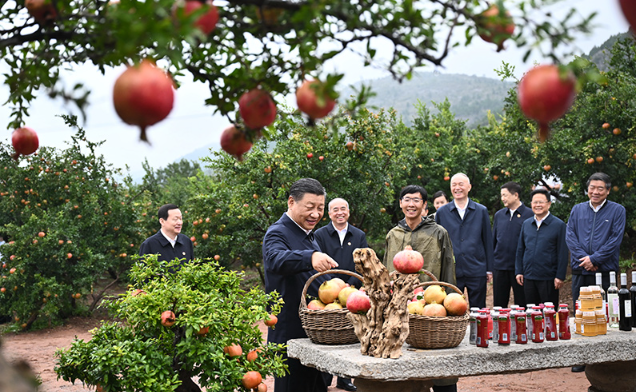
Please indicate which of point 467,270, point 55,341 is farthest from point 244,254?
point 467,270

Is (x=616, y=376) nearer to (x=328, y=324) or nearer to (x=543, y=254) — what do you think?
(x=543, y=254)

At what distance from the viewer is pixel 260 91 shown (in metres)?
1.56

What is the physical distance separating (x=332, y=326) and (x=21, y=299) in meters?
8.70

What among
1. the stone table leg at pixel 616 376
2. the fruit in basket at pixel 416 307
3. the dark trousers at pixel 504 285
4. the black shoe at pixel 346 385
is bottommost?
the black shoe at pixel 346 385

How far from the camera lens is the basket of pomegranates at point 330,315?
152 inches

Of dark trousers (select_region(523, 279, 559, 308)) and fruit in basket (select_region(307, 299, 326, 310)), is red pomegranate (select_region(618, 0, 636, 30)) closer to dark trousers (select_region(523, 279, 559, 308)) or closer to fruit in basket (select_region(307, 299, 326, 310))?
fruit in basket (select_region(307, 299, 326, 310))

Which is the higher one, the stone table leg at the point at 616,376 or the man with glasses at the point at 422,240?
the man with glasses at the point at 422,240

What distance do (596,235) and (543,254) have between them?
2.17 ft

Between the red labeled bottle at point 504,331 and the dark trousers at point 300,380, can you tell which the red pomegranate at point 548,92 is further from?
the dark trousers at point 300,380

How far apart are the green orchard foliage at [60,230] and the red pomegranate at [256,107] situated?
32.6 ft

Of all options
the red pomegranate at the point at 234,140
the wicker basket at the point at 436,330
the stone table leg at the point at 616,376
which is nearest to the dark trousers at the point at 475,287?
the stone table leg at the point at 616,376

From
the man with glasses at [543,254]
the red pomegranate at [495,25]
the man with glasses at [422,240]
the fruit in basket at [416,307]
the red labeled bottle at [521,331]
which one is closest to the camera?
the red pomegranate at [495,25]

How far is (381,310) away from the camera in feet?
12.1

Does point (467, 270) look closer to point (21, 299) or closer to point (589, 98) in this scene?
point (589, 98)
